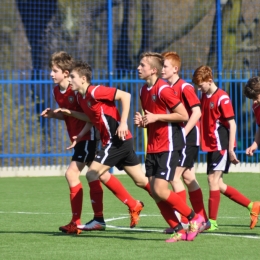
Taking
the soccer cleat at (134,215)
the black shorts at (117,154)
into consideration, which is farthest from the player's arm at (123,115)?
the soccer cleat at (134,215)

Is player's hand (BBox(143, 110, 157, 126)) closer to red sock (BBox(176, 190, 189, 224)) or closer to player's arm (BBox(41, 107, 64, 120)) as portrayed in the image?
red sock (BBox(176, 190, 189, 224))

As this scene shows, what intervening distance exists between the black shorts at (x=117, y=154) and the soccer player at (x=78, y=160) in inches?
10.4

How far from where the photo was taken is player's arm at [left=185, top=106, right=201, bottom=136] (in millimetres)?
8602

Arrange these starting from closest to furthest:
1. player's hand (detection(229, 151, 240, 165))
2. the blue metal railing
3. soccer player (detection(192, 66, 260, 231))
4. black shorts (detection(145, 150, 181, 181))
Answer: black shorts (detection(145, 150, 181, 181)) < player's hand (detection(229, 151, 240, 165)) < soccer player (detection(192, 66, 260, 231)) < the blue metal railing

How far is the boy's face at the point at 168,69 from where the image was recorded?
8.90 metres

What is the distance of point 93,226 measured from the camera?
891cm

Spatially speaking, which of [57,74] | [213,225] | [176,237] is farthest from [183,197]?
[57,74]

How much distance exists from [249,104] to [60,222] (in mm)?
8255

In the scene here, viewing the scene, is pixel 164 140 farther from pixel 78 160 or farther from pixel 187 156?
pixel 78 160

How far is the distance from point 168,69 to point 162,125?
1.01 meters

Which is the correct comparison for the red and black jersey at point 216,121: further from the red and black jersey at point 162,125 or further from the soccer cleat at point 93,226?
the soccer cleat at point 93,226

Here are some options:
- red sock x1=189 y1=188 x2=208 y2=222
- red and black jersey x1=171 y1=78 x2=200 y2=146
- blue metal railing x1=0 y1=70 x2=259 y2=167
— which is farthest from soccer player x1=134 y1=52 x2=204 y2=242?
blue metal railing x1=0 y1=70 x2=259 y2=167

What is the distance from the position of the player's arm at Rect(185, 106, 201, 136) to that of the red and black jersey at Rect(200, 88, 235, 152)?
0.45 m

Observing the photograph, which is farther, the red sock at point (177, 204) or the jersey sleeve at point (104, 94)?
the jersey sleeve at point (104, 94)
